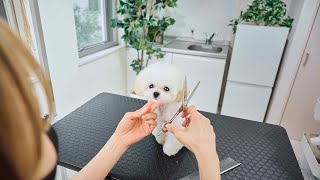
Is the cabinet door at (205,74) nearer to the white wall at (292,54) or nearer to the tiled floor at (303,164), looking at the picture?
the white wall at (292,54)

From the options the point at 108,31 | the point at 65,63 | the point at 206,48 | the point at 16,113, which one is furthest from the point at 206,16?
the point at 16,113

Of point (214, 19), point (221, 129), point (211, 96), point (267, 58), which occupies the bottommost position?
point (211, 96)

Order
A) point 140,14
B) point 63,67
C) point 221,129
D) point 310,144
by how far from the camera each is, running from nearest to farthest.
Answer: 1. point 221,129
2. point 310,144
3. point 63,67
4. point 140,14

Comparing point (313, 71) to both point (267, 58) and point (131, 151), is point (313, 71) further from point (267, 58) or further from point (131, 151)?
point (131, 151)

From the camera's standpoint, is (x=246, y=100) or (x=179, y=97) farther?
(x=246, y=100)

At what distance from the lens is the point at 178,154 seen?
32.9 inches

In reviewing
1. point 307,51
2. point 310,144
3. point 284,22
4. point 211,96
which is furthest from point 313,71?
point 211,96

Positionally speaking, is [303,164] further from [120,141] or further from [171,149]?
[120,141]

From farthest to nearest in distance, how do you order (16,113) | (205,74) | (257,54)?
(205,74) < (257,54) < (16,113)

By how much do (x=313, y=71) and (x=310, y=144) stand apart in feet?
2.41

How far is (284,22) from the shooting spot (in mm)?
1988

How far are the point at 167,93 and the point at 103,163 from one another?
1.15 ft

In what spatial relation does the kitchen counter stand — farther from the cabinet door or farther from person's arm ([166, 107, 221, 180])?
person's arm ([166, 107, 221, 180])

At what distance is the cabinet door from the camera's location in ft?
7.47
